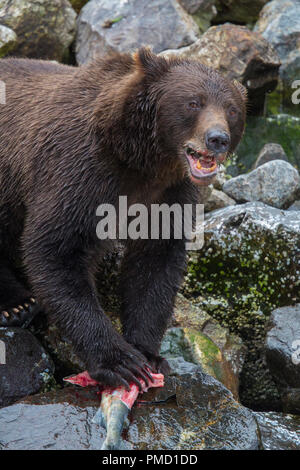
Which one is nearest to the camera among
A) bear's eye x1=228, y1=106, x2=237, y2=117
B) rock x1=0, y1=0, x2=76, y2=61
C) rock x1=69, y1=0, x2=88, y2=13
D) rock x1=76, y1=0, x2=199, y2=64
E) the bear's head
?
the bear's head

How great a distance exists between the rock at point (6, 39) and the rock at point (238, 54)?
199cm

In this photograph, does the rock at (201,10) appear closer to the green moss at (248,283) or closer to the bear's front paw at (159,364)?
the green moss at (248,283)

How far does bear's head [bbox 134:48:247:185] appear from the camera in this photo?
4305 mm

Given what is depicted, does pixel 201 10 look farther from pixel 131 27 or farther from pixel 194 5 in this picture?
pixel 131 27

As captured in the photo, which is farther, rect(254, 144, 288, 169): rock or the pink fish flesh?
rect(254, 144, 288, 169): rock

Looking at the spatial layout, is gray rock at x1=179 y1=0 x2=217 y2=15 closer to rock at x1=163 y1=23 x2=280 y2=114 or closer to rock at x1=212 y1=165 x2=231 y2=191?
rock at x1=163 y1=23 x2=280 y2=114

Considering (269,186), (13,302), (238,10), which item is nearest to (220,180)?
(269,186)

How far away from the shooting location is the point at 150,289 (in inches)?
198

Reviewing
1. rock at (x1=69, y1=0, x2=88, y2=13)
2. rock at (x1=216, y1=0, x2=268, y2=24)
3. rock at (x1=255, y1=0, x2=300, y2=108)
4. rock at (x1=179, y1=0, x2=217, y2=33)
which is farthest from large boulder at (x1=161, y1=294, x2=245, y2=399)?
rock at (x1=216, y1=0, x2=268, y2=24)

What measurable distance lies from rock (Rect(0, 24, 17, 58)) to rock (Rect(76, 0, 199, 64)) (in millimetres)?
1070

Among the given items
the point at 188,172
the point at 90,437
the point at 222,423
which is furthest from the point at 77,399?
the point at 188,172

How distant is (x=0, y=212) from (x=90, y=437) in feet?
6.66

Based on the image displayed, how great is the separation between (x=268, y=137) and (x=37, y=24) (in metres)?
3.51
